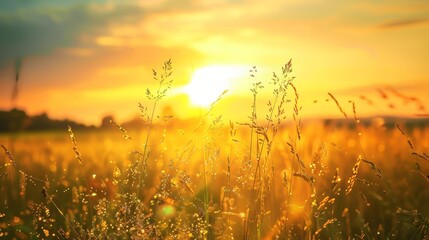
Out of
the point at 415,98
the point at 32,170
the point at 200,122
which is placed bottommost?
the point at 32,170

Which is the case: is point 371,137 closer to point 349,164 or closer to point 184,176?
point 349,164

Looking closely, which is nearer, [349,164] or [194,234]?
[194,234]

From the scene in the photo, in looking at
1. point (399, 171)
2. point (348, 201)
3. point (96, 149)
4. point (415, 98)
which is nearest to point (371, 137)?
point (399, 171)

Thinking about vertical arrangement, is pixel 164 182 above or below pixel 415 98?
below

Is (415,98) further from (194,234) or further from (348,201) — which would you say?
(348,201)

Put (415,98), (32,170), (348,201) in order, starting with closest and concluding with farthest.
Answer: (415,98) → (348,201) → (32,170)

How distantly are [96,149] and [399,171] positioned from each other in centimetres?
517

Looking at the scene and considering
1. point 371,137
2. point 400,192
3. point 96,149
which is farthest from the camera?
point 371,137

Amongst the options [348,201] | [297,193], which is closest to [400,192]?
[348,201]

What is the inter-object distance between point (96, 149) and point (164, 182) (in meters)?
6.95

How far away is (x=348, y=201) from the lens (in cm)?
475

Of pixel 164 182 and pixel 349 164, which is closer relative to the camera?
pixel 164 182

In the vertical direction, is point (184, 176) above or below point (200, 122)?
below

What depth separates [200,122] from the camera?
9.49ft
